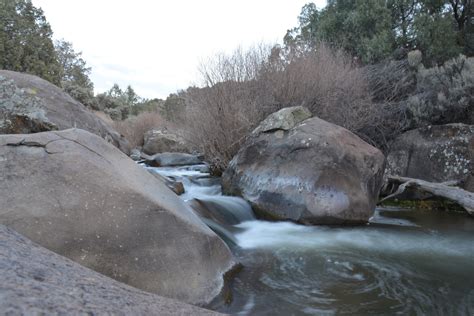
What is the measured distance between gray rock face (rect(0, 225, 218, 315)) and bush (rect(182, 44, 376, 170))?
23.3 feet

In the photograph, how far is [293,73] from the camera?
898cm

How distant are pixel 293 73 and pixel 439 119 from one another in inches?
142

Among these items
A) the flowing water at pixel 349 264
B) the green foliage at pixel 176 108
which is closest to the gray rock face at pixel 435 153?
the flowing water at pixel 349 264

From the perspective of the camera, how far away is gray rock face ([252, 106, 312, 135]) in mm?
6871

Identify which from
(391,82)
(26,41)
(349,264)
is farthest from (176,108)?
(349,264)

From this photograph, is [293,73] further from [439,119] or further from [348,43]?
[348,43]

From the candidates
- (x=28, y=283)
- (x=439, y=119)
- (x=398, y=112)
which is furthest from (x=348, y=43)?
(x=28, y=283)

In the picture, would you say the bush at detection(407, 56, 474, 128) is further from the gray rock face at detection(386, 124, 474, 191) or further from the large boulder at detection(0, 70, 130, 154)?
the large boulder at detection(0, 70, 130, 154)

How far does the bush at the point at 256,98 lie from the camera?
872 centimetres

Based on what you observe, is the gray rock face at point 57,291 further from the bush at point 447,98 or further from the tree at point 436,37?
the tree at point 436,37

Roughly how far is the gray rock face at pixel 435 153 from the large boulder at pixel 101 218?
20.8ft

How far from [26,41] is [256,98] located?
33.0 ft

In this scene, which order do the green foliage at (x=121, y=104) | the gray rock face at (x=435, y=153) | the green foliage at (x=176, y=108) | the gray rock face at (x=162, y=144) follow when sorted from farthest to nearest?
the green foliage at (x=121, y=104) < the gray rock face at (x=162, y=144) < the green foliage at (x=176, y=108) < the gray rock face at (x=435, y=153)

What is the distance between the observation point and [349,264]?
4207 mm
